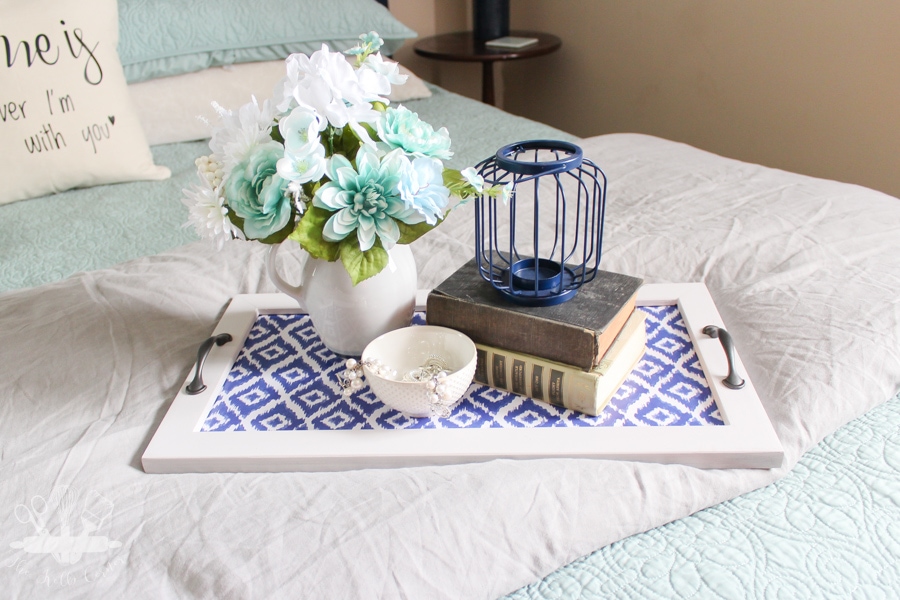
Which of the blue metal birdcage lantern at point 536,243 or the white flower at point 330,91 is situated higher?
the white flower at point 330,91

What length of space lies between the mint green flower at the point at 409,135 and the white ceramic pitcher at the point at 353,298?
115 mm

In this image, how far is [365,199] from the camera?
2.17 ft

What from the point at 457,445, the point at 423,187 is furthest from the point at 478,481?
the point at 423,187

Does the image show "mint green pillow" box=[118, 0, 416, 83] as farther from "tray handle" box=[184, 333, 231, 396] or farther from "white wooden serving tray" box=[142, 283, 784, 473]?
"white wooden serving tray" box=[142, 283, 784, 473]

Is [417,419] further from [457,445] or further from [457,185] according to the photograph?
[457,185]

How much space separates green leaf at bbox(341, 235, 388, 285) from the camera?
0.67 meters

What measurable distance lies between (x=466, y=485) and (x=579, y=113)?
2264mm

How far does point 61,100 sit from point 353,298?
36.0 inches

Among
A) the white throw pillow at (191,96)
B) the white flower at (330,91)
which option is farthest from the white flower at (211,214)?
the white throw pillow at (191,96)

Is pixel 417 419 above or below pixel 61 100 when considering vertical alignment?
below

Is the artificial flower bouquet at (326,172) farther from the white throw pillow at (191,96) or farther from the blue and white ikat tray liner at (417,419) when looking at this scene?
the white throw pillow at (191,96)

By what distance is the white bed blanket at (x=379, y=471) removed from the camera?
55 cm

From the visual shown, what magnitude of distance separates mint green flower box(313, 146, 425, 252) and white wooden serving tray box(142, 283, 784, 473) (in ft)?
0.59

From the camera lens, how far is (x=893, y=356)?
2.52 ft
